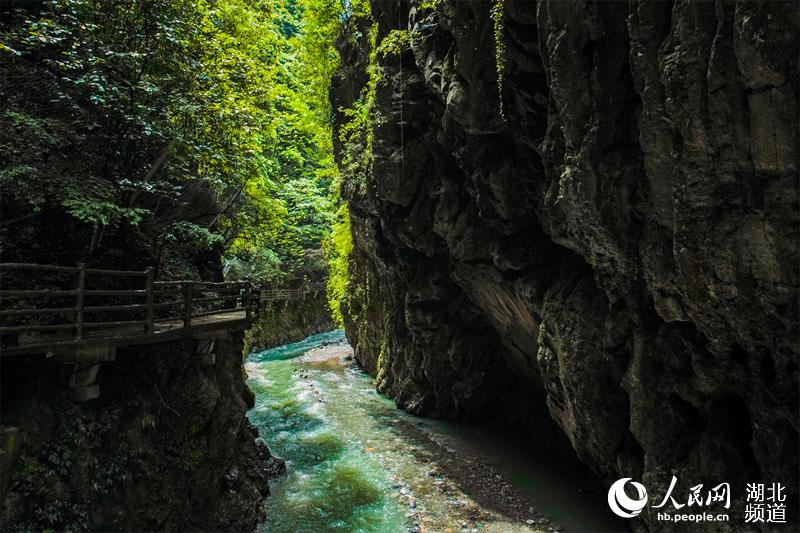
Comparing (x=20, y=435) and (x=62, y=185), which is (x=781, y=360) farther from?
(x=62, y=185)

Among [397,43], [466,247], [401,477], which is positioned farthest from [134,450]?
[397,43]

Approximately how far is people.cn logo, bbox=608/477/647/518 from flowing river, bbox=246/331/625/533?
3.38ft

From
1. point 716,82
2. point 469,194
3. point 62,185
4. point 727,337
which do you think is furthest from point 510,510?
point 62,185

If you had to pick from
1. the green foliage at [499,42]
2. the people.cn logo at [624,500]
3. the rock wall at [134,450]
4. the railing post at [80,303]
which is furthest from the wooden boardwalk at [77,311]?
the people.cn logo at [624,500]

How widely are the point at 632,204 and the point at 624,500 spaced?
6.33 metres

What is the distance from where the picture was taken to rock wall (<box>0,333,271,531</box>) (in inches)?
238

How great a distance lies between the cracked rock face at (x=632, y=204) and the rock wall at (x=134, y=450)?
26.5 feet

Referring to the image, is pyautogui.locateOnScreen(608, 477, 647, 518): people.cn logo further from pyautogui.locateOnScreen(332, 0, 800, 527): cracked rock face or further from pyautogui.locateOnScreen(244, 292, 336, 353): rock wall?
pyautogui.locateOnScreen(244, 292, 336, 353): rock wall

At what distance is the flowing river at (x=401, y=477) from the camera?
10.0 metres

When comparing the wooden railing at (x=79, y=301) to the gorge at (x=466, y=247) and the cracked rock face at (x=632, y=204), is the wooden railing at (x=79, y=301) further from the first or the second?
the cracked rock face at (x=632, y=204)

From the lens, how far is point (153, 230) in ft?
34.2

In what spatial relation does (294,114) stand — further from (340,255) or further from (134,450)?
(134,450)

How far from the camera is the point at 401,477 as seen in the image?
40.0 ft

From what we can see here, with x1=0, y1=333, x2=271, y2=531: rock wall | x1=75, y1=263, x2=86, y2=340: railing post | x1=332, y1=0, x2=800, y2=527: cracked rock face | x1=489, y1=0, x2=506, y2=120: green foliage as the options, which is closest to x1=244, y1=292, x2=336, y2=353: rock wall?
x1=0, y1=333, x2=271, y2=531: rock wall
